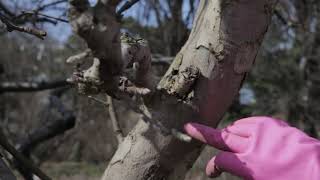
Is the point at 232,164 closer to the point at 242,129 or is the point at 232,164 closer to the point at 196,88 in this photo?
the point at 242,129

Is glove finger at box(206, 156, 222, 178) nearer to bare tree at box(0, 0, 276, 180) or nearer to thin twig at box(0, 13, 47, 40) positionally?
bare tree at box(0, 0, 276, 180)

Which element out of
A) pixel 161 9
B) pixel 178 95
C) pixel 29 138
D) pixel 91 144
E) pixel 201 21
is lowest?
pixel 91 144

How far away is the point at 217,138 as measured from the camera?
1394 millimetres

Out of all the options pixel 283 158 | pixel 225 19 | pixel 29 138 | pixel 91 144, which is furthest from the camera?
pixel 91 144

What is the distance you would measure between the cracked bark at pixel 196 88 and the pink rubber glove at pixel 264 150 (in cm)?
7

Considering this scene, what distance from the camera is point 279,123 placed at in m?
1.45

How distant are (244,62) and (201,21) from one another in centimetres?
17

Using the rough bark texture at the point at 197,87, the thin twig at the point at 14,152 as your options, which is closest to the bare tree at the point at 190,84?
the rough bark texture at the point at 197,87

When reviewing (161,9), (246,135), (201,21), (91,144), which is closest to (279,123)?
(246,135)

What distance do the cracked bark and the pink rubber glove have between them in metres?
0.07

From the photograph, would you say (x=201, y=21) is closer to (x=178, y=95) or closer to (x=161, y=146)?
(x=178, y=95)

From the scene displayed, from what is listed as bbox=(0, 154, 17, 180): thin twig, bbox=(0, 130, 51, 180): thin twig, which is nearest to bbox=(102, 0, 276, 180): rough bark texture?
bbox=(0, 154, 17, 180): thin twig

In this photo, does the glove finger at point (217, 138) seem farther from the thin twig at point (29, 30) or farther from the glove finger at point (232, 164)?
the thin twig at point (29, 30)

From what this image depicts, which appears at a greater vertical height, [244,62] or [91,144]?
[244,62]
